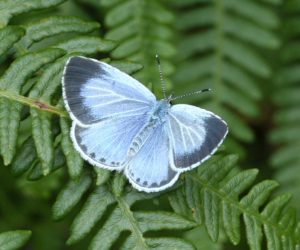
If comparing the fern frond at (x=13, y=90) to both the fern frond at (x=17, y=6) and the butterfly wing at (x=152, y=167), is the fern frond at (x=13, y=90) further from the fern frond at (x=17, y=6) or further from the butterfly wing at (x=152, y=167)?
the butterfly wing at (x=152, y=167)

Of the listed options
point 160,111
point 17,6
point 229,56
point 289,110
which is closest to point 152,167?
point 160,111

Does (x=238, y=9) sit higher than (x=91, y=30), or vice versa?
(x=238, y=9)

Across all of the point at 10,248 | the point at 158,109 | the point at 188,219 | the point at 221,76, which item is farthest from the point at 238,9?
the point at 10,248

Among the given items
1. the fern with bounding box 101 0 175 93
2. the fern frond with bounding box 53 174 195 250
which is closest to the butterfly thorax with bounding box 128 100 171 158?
the fern frond with bounding box 53 174 195 250

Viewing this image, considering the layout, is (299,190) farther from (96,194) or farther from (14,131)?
(14,131)

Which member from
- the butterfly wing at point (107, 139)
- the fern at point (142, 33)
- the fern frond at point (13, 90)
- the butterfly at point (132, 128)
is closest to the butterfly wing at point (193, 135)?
the butterfly at point (132, 128)

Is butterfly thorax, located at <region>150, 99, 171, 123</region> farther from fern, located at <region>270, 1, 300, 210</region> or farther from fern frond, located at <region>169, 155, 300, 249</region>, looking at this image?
fern, located at <region>270, 1, 300, 210</region>
